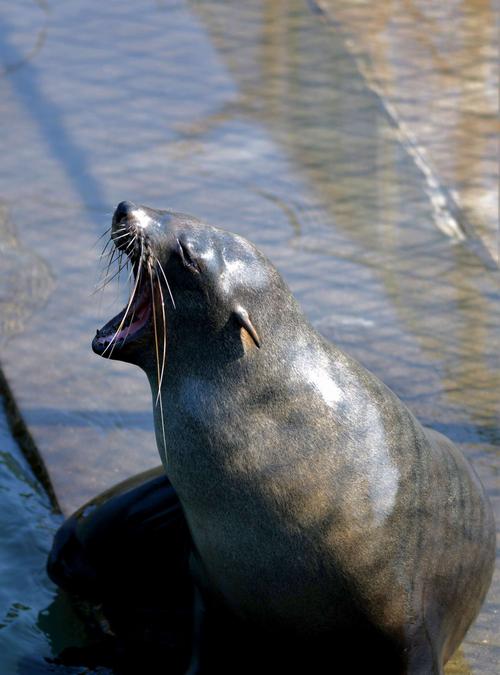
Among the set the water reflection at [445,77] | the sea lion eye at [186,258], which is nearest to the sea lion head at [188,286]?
the sea lion eye at [186,258]

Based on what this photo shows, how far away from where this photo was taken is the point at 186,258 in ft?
11.5

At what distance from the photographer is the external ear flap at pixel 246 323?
3.45 metres

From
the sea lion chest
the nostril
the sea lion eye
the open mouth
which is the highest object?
the nostril

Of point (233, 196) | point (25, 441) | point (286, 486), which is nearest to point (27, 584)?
point (25, 441)

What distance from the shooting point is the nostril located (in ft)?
11.5

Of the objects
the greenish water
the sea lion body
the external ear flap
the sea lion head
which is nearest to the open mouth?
the sea lion head

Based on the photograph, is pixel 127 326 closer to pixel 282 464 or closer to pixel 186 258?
pixel 186 258

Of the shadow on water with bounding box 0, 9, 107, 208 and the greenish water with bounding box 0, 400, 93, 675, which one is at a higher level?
the shadow on water with bounding box 0, 9, 107, 208

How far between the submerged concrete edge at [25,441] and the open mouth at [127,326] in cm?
113

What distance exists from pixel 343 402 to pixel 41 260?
107 inches

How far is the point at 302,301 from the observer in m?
5.64

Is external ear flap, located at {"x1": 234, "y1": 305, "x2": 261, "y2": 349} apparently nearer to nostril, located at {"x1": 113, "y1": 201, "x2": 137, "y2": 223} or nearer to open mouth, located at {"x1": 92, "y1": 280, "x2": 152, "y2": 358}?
open mouth, located at {"x1": 92, "y1": 280, "x2": 152, "y2": 358}

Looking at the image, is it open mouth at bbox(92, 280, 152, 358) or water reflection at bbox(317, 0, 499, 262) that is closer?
open mouth at bbox(92, 280, 152, 358)

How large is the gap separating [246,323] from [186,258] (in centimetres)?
24
